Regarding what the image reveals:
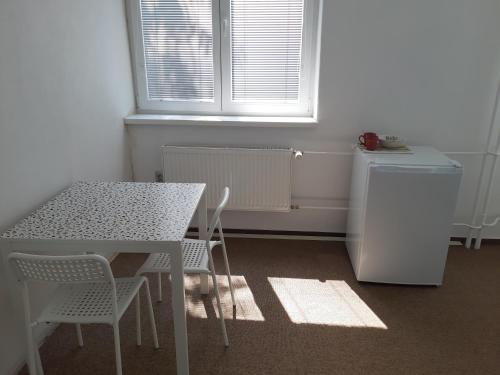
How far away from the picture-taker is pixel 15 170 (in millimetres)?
1737

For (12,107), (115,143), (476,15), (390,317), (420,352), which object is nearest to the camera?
(12,107)

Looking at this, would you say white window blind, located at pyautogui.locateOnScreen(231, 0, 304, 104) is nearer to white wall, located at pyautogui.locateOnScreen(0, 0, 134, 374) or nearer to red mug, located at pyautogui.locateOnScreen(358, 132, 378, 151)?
red mug, located at pyautogui.locateOnScreen(358, 132, 378, 151)

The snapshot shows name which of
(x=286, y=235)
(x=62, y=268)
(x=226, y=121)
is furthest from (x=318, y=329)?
(x=226, y=121)

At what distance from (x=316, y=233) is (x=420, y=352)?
51.7 inches

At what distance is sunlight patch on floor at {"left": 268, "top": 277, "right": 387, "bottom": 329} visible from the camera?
2.20 meters

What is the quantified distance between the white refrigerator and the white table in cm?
108

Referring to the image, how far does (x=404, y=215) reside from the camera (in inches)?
92.4

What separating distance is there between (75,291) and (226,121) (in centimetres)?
163

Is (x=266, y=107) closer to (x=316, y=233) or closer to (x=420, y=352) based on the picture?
(x=316, y=233)

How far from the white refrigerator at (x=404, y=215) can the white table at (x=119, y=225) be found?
3.53 feet

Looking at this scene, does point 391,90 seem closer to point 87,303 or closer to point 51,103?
point 51,103

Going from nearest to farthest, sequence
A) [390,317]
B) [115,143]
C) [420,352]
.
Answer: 1. [420,352]
2. [390,317]
3. [115,143]

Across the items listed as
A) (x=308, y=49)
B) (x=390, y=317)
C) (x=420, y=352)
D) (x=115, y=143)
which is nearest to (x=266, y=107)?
(x=308, y=49)

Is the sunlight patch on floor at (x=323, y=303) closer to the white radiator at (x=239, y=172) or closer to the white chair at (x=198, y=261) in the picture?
the white chair at (x=198, y=261)
